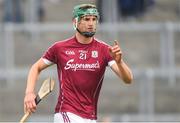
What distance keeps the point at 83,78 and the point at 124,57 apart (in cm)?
712

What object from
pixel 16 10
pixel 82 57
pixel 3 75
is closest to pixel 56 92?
pixel 3 75

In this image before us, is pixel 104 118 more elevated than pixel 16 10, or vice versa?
pixel 16 10

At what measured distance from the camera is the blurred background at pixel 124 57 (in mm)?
Result: 16953

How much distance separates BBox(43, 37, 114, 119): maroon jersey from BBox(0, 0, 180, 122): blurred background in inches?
193

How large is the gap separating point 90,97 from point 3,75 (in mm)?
6343

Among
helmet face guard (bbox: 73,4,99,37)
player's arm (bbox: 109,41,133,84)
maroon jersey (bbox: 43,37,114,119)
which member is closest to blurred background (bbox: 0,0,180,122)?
maroon jersey (bbox: 43,37,114,119)

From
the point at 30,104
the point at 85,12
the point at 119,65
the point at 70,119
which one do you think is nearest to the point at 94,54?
the point at 85,12

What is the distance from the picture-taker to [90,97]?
36.1ft

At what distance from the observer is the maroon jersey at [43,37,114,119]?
432 inches

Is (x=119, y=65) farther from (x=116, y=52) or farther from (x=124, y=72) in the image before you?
(x=116, y=52)

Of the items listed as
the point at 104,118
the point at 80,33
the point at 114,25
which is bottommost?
the point at 104,118

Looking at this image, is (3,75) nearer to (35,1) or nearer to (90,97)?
(35,1)

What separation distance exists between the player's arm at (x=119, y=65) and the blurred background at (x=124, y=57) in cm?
516

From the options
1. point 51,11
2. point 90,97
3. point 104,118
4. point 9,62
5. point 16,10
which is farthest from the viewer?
point 51,11
